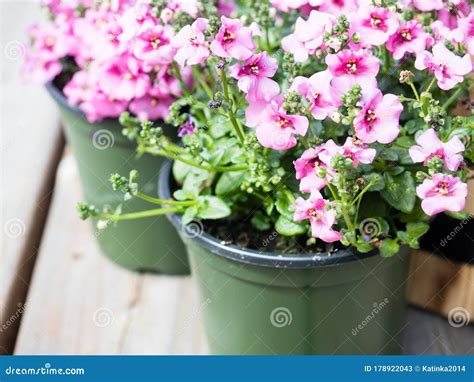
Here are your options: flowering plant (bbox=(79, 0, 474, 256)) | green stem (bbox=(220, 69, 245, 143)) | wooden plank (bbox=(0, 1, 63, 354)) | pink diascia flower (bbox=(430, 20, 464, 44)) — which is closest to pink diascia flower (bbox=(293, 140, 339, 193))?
flowering plant (bbox=(79, 0, 474, 256))

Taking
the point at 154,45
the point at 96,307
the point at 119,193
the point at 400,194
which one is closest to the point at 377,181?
the point at 400,194

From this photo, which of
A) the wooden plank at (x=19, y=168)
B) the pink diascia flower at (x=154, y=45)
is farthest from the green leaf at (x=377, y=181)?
the wooden plank at (x=19, y=168)

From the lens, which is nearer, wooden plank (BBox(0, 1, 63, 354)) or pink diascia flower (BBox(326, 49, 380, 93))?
pink diascia flower (BBox(326, 49, 380, 93))

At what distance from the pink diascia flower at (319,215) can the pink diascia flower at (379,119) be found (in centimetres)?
9

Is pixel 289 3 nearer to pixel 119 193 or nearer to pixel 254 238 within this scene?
pixel 254 238

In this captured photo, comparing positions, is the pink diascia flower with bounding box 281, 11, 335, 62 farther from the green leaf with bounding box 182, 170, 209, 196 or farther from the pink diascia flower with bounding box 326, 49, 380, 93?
the green leaf with bounding box 182, 170, 209, 196

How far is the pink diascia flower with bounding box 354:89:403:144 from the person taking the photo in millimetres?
907

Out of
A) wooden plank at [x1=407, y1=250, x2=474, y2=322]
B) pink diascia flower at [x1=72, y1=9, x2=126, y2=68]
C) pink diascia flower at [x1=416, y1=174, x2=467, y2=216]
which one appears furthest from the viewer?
wooden plank at [x1=407, y1=250, x2=474, y2=322]

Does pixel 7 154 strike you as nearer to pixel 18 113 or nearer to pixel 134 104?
pixel 18 113

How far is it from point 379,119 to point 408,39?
12 centimetres

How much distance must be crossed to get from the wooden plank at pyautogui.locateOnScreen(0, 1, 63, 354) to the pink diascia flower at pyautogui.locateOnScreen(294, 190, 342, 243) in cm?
71

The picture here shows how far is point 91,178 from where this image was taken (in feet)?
4.82

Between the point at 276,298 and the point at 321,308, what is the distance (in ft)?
0.21

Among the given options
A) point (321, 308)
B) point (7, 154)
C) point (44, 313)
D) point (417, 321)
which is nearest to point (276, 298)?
point (321, 308)
